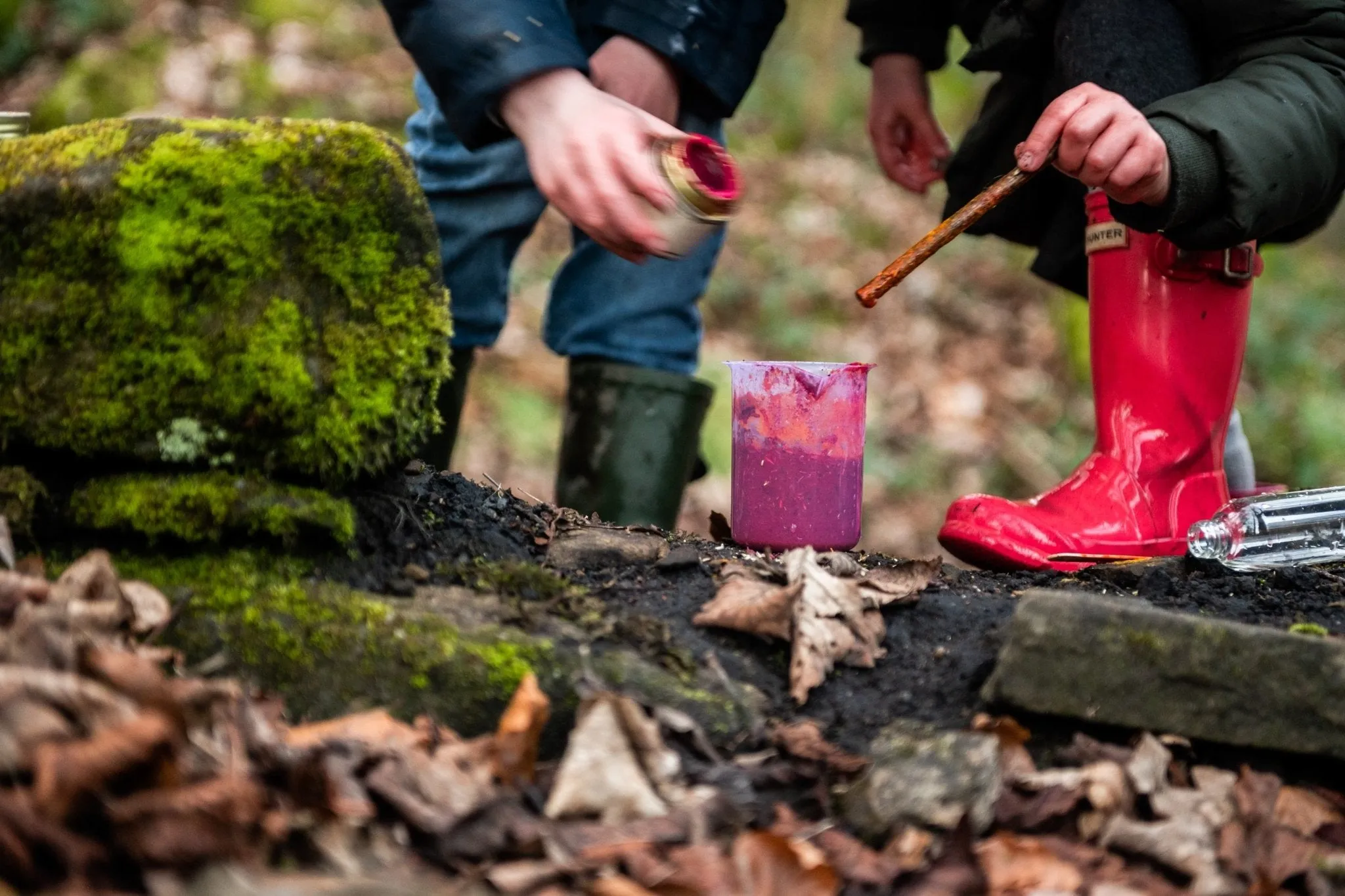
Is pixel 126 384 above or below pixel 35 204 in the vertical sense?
below

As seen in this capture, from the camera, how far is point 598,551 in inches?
79.4

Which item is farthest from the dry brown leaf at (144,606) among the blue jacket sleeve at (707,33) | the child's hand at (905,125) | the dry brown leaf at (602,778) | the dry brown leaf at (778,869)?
the child's hand at (905,125)

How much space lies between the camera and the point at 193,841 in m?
1.08

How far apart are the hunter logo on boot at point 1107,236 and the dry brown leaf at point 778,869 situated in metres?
1.79

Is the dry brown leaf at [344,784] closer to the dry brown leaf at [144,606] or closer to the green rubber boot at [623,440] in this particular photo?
the dry brown leaf at [144,606]

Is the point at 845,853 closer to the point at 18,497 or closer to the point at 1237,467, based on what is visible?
the point at 18,497

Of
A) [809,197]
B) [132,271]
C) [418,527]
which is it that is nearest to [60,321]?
[132,271]

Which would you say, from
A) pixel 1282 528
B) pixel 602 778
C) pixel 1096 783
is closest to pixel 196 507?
pixel 602 778

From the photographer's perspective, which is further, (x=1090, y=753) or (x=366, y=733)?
(x=1090, y=753)

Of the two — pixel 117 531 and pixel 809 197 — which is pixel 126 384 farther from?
pixel 809 197

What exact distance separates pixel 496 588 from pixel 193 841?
73cm

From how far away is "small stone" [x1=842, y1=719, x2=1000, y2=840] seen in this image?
1384 mm

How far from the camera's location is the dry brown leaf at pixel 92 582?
4.91 ft

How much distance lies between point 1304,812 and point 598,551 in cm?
113
